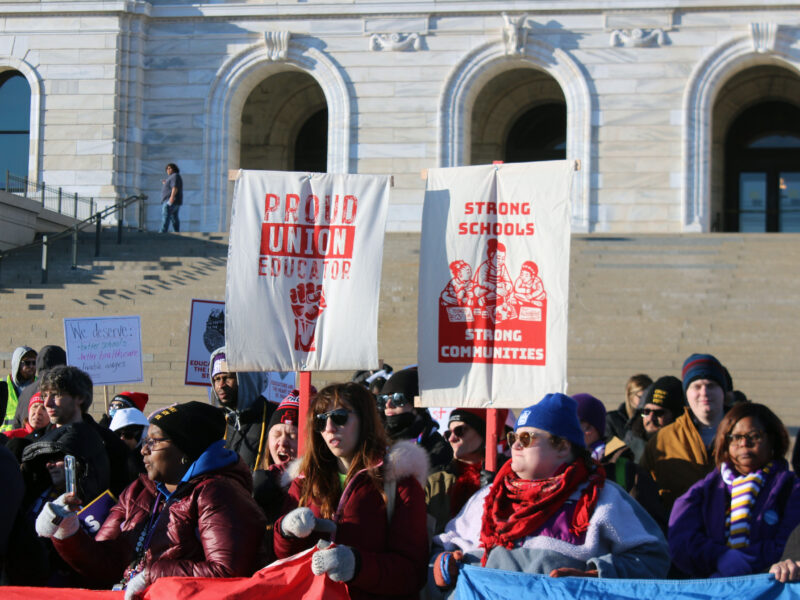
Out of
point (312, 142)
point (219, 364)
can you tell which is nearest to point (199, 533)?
point (219, 364)

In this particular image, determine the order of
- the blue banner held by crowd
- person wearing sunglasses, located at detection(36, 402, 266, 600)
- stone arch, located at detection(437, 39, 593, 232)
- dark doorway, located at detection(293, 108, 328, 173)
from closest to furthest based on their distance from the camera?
the blue banner held by crowd, person wearing sunglasses, located at detection(36, 402, 266, 600), stone arch, located at detection(437, 39, 593, 232), dark doorway, located at detection(293, 108, 328, 173)

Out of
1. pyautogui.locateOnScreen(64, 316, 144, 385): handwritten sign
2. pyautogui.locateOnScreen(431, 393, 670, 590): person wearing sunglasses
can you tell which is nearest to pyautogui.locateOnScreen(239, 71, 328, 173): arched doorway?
pyautogui.locateOnScreen(64, 316, 144, 385): handwritten sign

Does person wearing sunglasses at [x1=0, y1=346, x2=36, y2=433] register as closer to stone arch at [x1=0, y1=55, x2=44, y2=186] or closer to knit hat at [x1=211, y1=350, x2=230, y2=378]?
knit hat at [x1=211, y1=350, x2=230, y2=378]

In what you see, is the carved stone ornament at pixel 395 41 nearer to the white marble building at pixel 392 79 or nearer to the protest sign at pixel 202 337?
the white marble building at pixel 392 79

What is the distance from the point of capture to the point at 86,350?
11117mm

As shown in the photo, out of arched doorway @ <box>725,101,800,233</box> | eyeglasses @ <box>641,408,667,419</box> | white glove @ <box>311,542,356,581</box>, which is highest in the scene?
arched doorway @ <box>725,101,800,233</box>

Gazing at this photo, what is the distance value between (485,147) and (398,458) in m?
22.9

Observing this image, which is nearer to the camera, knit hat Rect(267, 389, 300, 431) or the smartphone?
the smartphone

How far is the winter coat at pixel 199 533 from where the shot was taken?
15.3ft

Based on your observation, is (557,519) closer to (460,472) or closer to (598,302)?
(460,472)

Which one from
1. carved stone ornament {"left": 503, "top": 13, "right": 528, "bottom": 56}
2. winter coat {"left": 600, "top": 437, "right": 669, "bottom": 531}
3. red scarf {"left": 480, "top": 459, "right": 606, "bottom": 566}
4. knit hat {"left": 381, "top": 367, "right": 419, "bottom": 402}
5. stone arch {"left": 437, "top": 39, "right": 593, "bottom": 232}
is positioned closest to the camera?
red scarf {"left": 480, "top": 459, "right": 606, "bottom": 566}

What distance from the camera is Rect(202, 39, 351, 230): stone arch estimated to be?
24.1m

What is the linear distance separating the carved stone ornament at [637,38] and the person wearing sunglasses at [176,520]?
776 inches

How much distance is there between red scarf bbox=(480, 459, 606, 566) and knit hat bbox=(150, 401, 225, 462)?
118cm
